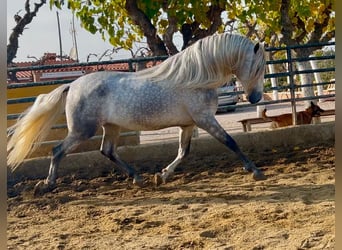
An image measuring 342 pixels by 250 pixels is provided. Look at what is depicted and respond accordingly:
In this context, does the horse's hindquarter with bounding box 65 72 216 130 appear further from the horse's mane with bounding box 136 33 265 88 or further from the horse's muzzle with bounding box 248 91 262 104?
the horse's muzzle with bounding box 248 91 262 104

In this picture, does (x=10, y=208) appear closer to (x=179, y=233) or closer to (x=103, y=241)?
(x=103, y=241)

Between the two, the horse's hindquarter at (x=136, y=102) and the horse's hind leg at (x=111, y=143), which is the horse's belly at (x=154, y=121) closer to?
the horse's hindquarter at (x=136, y=102)

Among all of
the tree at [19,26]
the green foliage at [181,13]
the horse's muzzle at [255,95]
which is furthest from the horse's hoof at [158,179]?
the tree at [19,26]

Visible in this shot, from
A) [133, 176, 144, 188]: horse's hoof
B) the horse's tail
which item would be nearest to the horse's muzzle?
[133, 176, 144, 188]: horse's hoof

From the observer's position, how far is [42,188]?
502 centimetres

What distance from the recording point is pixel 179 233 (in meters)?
3.44

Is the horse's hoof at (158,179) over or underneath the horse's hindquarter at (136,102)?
underneath

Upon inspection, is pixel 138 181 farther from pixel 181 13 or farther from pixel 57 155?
pixel 181 13

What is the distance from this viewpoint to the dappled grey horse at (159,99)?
15.9ft

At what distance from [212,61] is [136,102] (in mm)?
844

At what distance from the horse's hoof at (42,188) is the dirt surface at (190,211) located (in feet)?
0.27

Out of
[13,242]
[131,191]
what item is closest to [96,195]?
[131,191]

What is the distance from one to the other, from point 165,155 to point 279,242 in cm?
364

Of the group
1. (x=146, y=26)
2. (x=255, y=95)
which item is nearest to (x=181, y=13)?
(x=146, y=26)
